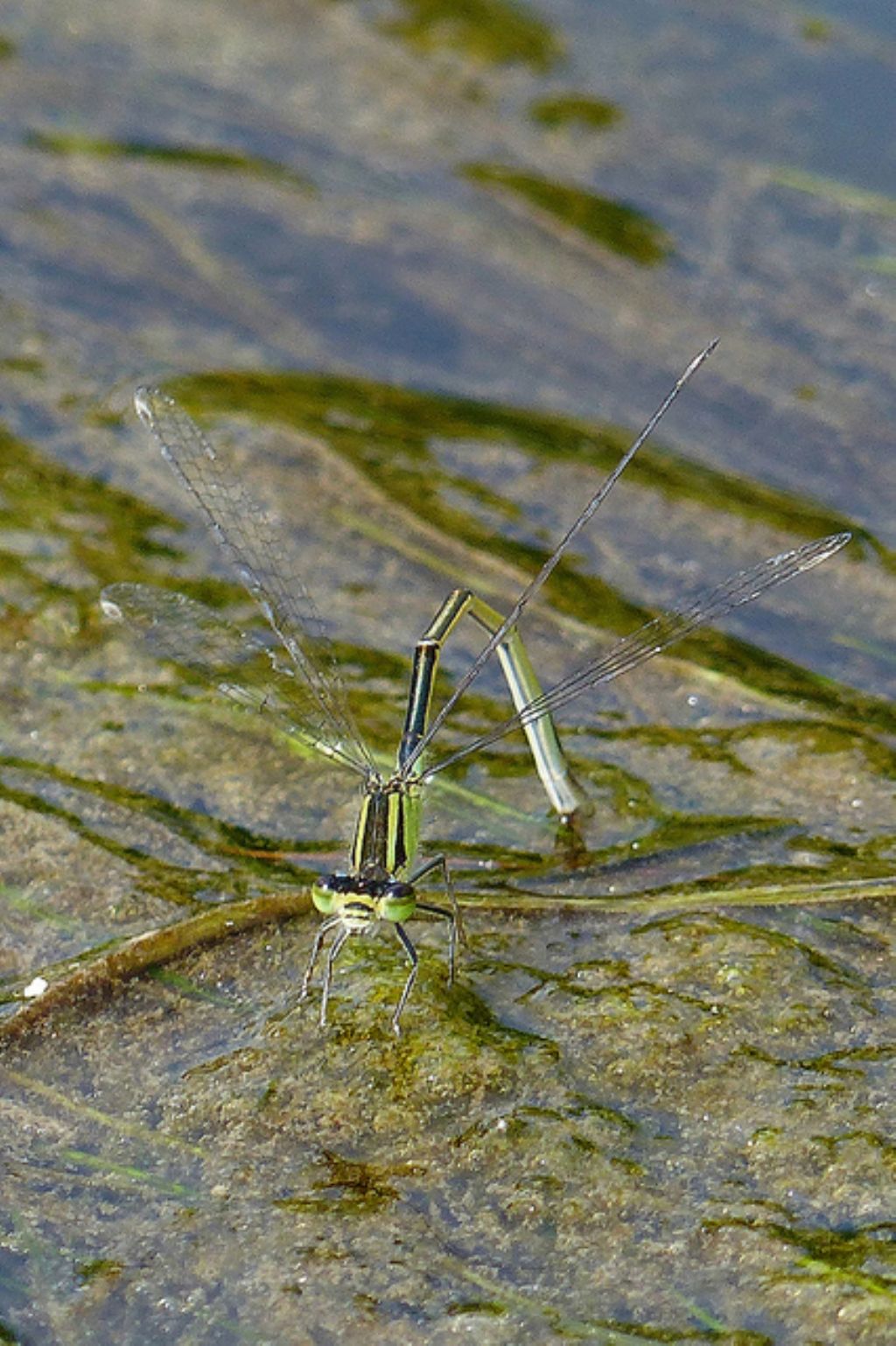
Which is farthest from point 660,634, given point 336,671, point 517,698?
point 336,671

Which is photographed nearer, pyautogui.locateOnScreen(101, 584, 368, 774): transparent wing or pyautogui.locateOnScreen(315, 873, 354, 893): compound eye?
pyautogui.locateOnScreen(315, 873, 354, 893): compound eye

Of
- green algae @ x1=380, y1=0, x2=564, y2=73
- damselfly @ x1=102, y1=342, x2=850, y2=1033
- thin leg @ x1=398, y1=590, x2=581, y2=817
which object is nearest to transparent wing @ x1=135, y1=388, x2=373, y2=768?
damselfly @ x1=102, y1=342, x2=850, y2=1033

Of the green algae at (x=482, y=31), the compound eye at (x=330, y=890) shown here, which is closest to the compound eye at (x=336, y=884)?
the compound eye at (x=330, y=890)

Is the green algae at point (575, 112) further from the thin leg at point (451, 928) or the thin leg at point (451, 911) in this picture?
the thin leg at point (451, 928)

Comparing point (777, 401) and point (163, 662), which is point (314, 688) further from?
point (777, 401)

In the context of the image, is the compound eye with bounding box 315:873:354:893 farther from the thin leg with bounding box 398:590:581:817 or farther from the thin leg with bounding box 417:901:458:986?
the thin leg with bounding box 398:590:581:817

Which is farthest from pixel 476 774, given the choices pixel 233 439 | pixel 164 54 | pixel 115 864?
pixel 164 54
